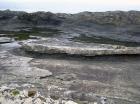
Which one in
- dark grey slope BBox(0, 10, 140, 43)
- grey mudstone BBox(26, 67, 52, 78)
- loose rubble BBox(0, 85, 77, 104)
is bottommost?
loose rubble BBox(0, 85, 77, 104)

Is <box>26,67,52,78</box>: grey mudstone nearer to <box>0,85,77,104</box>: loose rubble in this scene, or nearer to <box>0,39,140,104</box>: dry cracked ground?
<box>0,39,140,104</box>: dry cracked ground

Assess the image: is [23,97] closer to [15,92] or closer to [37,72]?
[15,92]

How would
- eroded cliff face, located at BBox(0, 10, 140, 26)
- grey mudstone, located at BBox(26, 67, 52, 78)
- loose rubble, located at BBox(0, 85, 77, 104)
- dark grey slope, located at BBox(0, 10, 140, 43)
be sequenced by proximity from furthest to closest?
eroded cliff face, located at BBox(0, 10, 140, 26) → dark grey slope, located at BBox(0, 10, 140, 43) → grey mudstone, located at BBox(26, 67, 52, 78) → loose rubble, located at BBox(0, 85, 77, 104)

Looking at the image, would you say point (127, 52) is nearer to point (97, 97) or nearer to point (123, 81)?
point (123, 81)

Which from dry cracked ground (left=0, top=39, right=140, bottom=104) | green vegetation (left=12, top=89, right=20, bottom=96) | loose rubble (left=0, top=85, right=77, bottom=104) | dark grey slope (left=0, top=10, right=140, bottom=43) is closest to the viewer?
loose rubble (left=0, top=85, right=77, bottom=104)

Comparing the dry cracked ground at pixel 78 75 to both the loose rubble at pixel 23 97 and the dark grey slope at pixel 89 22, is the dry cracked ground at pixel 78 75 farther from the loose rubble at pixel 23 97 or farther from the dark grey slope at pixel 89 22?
the dark grey slope at pixel 89 22

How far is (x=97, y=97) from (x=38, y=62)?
252 cm

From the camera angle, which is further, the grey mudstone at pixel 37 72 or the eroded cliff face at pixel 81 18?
the eroded cliff face at pixel 81 18

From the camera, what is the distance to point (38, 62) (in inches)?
278

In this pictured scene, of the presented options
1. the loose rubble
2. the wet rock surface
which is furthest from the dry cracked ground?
the loose rubble

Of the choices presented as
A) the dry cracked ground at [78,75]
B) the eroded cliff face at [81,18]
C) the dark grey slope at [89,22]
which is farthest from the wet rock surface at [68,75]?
the eroded cliff face at [81,18]

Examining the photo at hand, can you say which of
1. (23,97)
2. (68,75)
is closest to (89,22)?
(68,75)

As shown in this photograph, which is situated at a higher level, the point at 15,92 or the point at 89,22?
the point at 89,22

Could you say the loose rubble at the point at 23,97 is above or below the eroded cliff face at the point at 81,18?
below
